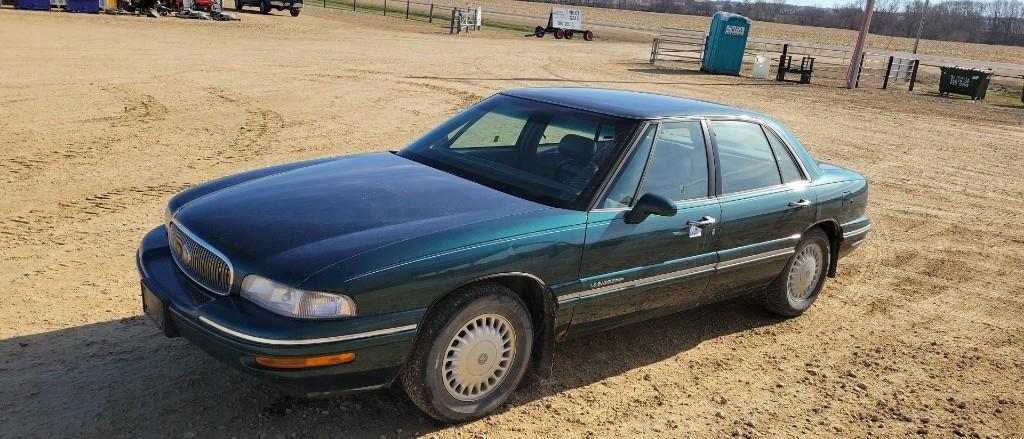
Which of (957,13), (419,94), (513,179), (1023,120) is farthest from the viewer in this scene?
(957,13)

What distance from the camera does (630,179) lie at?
4.16m

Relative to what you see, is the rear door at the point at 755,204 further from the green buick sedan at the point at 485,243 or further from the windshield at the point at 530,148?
the windshield at the point at 530,148

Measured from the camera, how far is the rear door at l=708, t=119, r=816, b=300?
4656 mm

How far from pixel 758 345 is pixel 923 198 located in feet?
19.9

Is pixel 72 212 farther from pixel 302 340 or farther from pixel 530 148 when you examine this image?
pixel 302 340

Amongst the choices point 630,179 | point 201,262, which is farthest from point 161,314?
point 630,179

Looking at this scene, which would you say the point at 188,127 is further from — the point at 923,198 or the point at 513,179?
the point at 923,198

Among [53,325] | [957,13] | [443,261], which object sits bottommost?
[53,325]

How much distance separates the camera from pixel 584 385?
13.9ft

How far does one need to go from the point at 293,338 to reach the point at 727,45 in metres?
27.9

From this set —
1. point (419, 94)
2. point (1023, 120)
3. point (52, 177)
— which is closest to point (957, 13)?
point (1023, 120)

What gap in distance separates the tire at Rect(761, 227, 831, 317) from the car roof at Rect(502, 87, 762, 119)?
0.97m

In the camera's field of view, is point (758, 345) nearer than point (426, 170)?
No

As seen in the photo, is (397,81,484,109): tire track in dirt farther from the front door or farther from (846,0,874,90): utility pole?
(846,0,874,90): utility pole
